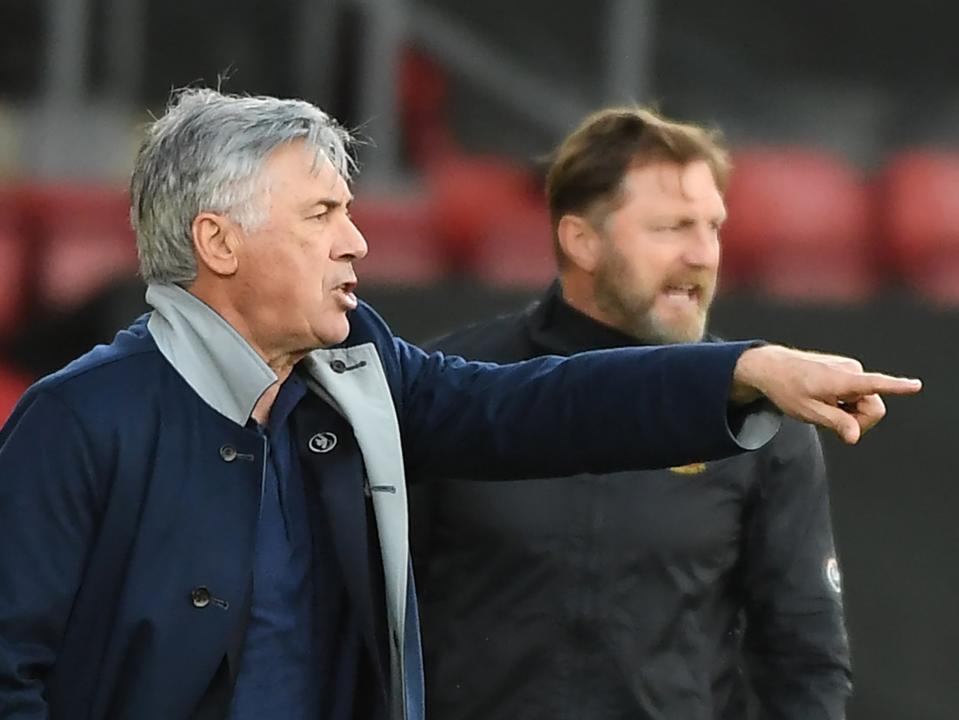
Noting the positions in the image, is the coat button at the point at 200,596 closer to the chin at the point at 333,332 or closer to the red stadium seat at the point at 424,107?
the chin at the point at 333,332

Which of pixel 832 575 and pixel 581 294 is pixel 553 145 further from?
pixel 832 575

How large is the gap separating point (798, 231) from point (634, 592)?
118 inches

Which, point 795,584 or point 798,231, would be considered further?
point 798,231

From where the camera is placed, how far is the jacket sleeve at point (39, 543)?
7.13ft

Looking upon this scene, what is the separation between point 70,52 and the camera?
581 centimetres

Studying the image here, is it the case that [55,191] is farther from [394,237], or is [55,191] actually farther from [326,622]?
[326,622]

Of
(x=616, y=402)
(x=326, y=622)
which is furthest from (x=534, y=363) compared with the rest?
(x=326, y=622)

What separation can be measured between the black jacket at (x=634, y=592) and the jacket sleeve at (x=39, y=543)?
77 centimetres

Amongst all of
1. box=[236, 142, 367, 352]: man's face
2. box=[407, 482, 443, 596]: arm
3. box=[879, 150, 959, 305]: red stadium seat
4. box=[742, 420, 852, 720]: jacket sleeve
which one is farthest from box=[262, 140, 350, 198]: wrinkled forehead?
box=[879, 150, 959, 305]: red stadium seat

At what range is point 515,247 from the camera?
555 cm

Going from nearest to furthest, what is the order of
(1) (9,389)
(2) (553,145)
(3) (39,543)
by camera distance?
1. (3) (39,543)
2. (1) (9,389)
3. (2) (553,145)

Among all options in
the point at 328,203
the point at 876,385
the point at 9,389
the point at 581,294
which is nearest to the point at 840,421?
the point at 876,385

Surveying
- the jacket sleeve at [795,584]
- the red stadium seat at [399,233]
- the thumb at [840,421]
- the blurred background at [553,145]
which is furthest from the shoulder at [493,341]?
the red stadium seat at [399,233]

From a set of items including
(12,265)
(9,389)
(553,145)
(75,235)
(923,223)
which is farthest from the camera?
(553,145)
